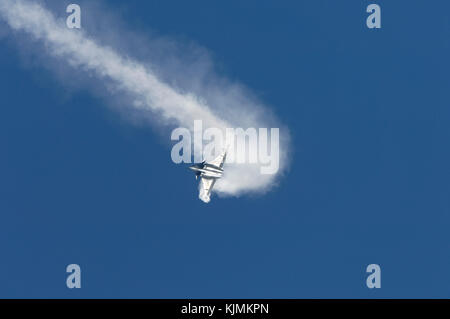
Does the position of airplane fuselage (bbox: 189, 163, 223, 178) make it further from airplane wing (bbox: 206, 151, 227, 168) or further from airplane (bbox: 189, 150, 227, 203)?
airplane wing (bbox: 206, 151, 227, 168)

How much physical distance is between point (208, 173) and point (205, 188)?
207 centimetres

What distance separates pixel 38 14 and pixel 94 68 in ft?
28.2

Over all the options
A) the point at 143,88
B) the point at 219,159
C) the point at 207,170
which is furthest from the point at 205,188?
the point at 143,88

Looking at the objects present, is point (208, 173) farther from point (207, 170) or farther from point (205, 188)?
point (205, 188)

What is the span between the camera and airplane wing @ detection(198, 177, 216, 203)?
244 ft

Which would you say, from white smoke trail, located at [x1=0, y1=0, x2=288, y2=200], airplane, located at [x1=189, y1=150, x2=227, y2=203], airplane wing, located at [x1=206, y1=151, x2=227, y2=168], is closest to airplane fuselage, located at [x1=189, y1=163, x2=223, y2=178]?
airplane, located at [x1=189, y1=150, x2=227, y2=203]

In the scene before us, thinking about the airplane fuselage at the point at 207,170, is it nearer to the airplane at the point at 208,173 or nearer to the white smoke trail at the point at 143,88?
the airplane at the point at 208,173

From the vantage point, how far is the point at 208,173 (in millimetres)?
73812

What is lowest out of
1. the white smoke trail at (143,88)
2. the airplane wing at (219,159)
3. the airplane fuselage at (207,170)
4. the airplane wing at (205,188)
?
the airplane wing at (205,188)

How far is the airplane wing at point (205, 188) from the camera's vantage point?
244ft

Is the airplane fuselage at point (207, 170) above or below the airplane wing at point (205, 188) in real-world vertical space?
above

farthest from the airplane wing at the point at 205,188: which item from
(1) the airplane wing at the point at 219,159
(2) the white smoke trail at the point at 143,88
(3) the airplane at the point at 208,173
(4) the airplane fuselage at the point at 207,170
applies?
(2) the white smoke trail at the point at 143,88

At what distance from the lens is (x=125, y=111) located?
72.7 m
